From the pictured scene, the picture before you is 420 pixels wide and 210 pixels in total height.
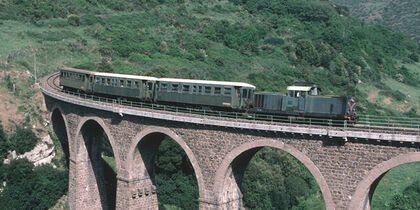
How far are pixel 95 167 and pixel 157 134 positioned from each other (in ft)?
45.0

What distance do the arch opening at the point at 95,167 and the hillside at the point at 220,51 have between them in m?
8.74

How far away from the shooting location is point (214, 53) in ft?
282

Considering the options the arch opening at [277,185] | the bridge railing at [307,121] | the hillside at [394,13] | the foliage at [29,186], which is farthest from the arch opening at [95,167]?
the hillside at [394,13]

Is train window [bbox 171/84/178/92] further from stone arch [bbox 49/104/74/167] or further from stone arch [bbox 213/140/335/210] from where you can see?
stone arch [bbox 49/104/74/167]

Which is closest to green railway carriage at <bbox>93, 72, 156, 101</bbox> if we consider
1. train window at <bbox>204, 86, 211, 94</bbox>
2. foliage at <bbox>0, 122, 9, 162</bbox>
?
train window at <bbox>204, 86, 211, 94</bbox>

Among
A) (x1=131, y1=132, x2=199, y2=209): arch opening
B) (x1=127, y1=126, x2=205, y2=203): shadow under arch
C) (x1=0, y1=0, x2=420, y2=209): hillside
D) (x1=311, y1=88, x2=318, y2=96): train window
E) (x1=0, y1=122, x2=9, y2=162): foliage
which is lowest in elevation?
(x1=131, y1=132, x2=199, y2=209): arch opening

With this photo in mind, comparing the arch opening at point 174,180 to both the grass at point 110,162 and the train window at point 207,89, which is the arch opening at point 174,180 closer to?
the grass at point 110,162

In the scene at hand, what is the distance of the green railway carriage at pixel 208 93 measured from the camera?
3300 cm

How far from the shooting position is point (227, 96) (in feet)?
109

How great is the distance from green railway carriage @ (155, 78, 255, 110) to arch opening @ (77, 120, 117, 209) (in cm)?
1053

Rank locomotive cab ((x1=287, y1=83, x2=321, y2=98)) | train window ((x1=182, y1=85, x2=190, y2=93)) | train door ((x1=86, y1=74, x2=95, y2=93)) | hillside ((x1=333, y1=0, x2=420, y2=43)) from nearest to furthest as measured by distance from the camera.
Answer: locomotive cab ((x1=287, y1=83, x2=321, y2=98)), train window ((x1=182, y1=85, x2=190, y2=93)), train door ((x1=86, y1=74, x2=95, y2=93)), hillside ((x1=333, y1=0, x2=420, y2=43))

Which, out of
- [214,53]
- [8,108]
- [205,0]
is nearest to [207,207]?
[8,108]

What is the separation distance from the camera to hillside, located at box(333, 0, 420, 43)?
144m

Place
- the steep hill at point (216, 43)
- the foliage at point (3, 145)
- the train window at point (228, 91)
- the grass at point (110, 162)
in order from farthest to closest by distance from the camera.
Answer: the steep hill at point (216, 43) → the grass at point (110, 162) → the foliage at point (3, 145) → the train window at point (228, 91)
